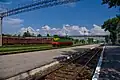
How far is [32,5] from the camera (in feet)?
163

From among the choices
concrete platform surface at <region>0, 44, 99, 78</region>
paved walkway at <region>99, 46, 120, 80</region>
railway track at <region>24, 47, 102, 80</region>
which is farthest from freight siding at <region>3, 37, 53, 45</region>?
railway track at <region>24, 47, 102, 80</region>

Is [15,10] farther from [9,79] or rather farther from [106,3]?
[9,79]

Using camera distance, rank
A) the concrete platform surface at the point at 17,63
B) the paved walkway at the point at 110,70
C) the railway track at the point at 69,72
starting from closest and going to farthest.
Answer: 1. the railway track at the point at 69,72
2. the paved walkway at the point at 110,70
3. the concrete platform surface at the point at 17,63

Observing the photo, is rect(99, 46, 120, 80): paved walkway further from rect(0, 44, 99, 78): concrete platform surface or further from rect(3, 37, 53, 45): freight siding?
rect(3, 37, 53, 45): freight siding

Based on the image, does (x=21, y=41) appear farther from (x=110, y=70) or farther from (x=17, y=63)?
(x=110, y=70)

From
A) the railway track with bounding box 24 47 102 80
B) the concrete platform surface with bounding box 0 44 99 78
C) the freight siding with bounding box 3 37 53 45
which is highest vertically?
the freight siding with bounding box 3 37 53 45

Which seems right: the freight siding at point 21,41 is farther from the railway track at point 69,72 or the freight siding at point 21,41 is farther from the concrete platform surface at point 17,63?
the railway track at point 69,72

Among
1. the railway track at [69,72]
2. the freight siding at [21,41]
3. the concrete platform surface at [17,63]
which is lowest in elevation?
the railway track at [69,72]

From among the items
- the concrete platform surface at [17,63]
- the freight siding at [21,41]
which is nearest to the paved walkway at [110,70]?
the concrete platform surface at [17,63]

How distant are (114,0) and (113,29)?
85336mm

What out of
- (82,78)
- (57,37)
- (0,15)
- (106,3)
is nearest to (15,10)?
(0,15)

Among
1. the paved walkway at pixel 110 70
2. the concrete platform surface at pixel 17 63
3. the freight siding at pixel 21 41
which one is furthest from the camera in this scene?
the freight siding at pixel 21 41

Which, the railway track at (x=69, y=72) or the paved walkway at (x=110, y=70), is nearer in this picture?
the railway track at (x=69, y=72)

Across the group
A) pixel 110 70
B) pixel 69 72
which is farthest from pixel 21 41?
pixel 69 72
